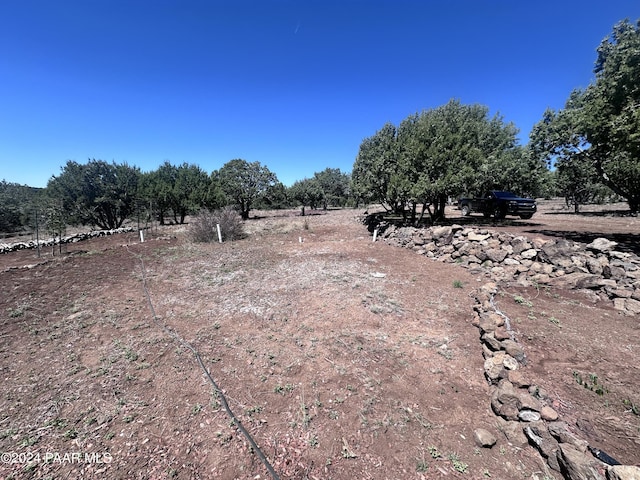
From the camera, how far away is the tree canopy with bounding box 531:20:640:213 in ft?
19.1

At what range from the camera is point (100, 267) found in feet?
29.7

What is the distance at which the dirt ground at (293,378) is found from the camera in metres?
2.39

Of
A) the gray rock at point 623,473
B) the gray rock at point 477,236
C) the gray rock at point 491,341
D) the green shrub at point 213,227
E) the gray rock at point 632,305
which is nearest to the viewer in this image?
the gray rock at point 623,473

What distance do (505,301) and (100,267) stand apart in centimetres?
1253

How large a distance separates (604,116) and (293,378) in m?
10.3

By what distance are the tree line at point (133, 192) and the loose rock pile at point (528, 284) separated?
19427mm

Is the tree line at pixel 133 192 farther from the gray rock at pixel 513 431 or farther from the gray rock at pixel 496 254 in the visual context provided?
the gray rock at pixel 513 431

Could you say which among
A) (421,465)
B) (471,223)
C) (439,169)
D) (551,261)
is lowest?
(421,465)

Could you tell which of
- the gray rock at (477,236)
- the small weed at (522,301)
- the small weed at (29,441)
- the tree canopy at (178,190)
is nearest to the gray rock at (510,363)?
the small weed at (522,301)

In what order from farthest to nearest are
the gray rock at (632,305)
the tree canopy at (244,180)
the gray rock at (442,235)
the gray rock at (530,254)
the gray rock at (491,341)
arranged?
the tree canopy at (244,180) → the gray rock at (442,235) → the gray rock at (530,254) → the gray rock at (632,305) → the gray rock at (491,341)

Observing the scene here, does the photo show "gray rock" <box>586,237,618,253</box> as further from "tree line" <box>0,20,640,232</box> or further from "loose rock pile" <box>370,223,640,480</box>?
"tree line" <box>0,20,640,232</box>

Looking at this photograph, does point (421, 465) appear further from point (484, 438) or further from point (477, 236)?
point (477, 236)

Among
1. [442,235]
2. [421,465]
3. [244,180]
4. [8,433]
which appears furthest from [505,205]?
[244,180]

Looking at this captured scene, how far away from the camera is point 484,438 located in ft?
8.13
